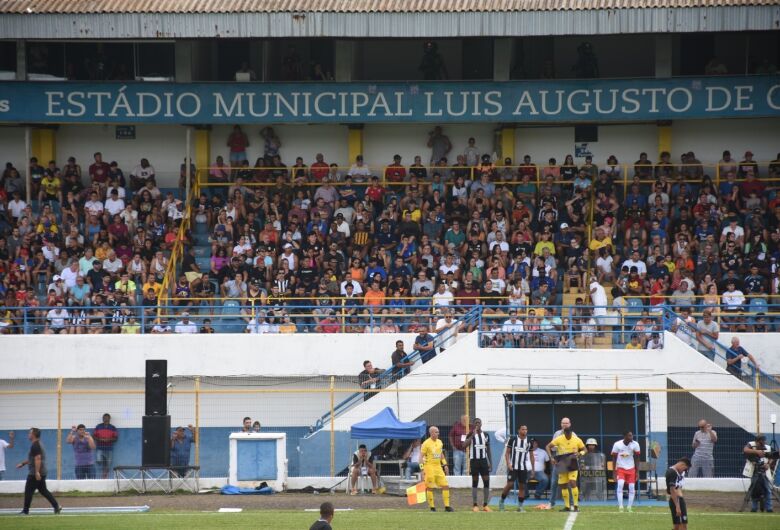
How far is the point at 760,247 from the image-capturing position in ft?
103

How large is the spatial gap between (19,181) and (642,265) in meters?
16.0

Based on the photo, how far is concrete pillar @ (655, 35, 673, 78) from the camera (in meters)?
34.2

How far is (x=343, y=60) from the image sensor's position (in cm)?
3500

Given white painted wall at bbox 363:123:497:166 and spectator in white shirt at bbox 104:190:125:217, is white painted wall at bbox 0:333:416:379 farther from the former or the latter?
white painted wall at bbox 363:123:497:166

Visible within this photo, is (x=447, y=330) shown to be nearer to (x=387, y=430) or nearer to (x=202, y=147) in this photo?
(x=387, y=430)

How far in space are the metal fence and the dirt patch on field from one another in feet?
3.78

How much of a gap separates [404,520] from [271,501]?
150 inches

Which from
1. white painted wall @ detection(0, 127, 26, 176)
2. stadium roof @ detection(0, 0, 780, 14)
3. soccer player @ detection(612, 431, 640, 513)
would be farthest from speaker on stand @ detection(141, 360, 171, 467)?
white painted wall @ detection(0, 127, 26, 176)

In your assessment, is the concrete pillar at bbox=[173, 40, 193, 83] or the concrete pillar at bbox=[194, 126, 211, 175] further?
the concrete pillar at bbox=[194, 126, 211, 175]

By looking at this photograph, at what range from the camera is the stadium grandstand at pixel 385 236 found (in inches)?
1101

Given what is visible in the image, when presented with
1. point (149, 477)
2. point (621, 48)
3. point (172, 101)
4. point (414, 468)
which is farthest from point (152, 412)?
point (621, 48)

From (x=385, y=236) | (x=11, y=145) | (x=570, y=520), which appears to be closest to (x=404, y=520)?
(x=570, y=520)

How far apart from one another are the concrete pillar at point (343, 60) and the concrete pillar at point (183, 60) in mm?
3761

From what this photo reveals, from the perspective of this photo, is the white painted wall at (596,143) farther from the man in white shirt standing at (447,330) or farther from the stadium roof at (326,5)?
the man in white shirt standing at (447,330)
